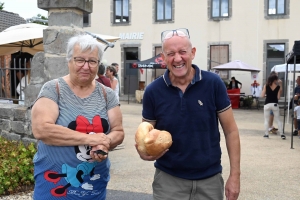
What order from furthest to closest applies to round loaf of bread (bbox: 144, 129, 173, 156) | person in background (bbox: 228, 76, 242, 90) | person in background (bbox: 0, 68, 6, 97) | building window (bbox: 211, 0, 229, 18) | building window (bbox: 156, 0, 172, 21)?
building window (bbox: 156, 0, 172, 21)
building window (bbox: 211, 0, 229, 18)
person in background (bbox: 228, 76, 242, 90)
person in background (bbox: 0, 68, 6, 97)
round loaf of bread (bbox: 144, 129, 173, 156)

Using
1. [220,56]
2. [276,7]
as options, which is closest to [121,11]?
[220,56]

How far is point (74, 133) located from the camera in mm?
2359

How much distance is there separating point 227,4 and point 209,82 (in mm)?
20647

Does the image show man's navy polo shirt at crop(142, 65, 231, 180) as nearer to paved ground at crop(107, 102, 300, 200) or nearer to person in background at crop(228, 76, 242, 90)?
paved ground at crop(107, 102, 300, 200)

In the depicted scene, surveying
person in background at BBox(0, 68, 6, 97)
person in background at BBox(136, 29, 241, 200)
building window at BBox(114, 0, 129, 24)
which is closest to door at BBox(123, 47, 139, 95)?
building window at BBox(114, 0, 129, 24)

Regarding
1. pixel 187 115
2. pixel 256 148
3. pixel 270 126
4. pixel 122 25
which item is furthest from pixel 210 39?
pixel 187 115

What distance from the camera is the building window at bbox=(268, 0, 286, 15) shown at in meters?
21.3

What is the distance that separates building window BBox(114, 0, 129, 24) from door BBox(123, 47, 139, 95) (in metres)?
1.83

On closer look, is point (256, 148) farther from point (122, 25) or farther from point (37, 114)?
point (122, 25)

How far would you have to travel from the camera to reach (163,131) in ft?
7.83

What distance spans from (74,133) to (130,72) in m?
21.9

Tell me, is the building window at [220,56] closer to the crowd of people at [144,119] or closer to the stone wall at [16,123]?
the stone wall at [16,123]

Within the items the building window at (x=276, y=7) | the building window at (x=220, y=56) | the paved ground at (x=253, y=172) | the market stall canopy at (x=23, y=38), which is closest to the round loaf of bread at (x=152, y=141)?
the paved ground at (x=253, y=172)

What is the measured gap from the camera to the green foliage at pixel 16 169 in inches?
178
